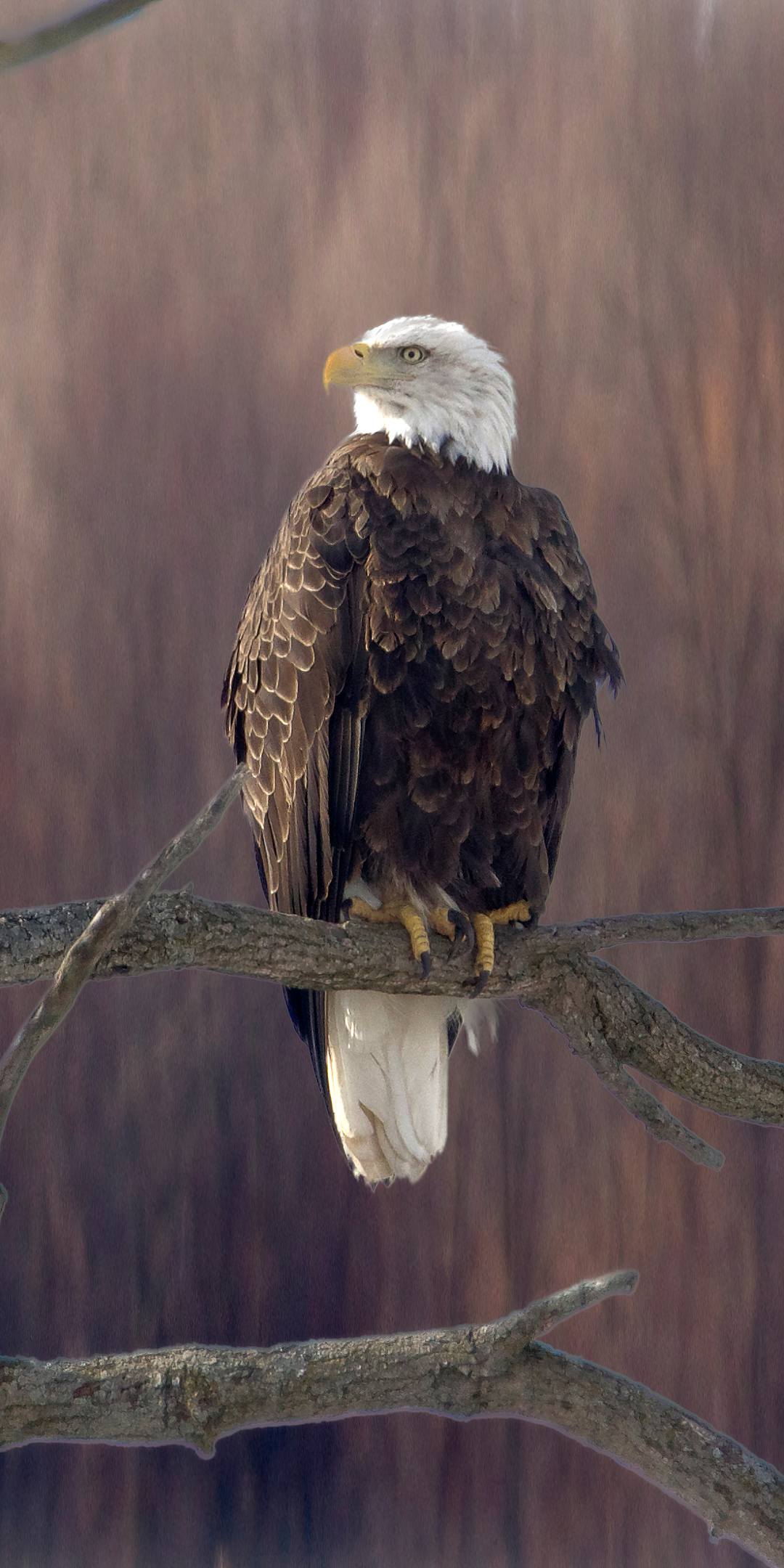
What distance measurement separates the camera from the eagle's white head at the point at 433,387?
161cm

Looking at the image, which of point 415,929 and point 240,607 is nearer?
point 415,929

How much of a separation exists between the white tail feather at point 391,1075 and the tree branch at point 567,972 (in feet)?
0.50

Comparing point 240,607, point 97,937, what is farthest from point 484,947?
point 240,607

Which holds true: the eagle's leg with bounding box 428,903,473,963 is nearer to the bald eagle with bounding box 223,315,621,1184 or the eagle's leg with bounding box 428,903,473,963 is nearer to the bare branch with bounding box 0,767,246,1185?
the bald eagle with bounding box 223,315,621,1184

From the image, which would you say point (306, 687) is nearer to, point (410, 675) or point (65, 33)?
point (410, 675)

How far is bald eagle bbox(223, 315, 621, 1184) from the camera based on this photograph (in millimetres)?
1471

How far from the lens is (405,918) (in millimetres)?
1489

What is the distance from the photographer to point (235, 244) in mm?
2238

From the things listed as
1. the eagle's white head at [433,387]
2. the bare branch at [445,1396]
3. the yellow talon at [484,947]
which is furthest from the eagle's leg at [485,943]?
the eagle's white head at [433,387]

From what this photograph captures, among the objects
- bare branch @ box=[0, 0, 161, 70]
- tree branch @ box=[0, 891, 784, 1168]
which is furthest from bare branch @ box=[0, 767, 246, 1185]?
bare branch @ box=[0, 0, 161, 70]

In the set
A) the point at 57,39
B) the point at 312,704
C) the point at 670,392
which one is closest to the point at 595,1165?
the point at 312,704

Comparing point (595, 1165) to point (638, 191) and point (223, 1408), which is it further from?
point (638, 191)

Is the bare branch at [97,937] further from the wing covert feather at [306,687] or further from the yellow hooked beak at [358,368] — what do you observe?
the yellow hooked beak at [358,368]

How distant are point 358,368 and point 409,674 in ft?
1.36
